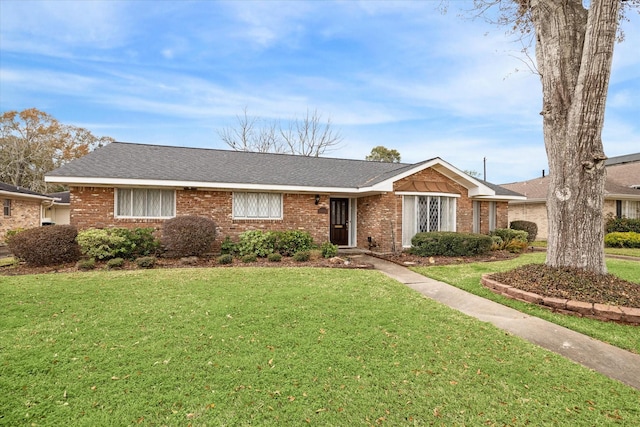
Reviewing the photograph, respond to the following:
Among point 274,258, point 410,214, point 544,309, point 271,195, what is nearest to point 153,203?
point 271,195

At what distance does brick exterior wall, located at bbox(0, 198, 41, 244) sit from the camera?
653 inches

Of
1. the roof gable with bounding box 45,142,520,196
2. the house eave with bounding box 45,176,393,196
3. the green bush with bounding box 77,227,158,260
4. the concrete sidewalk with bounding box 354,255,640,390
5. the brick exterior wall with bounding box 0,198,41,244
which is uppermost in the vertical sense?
the roof gable with bounding box 45,142,520,196

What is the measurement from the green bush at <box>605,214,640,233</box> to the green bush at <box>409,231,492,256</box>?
1233cm

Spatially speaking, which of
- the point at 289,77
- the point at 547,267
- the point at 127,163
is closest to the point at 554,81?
the point at 547,267

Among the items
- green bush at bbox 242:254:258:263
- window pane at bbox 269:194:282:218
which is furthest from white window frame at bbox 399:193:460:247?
green bush at bbox 242:254:258:263

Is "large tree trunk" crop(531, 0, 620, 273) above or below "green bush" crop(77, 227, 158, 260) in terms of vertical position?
above

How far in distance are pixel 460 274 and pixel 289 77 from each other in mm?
16646

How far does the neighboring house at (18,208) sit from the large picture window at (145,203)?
1010 centimetres

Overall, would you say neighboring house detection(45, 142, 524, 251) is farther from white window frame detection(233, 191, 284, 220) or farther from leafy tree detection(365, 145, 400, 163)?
leafy tree detection(365, 145, 400, 163)

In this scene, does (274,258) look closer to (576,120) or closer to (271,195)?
(271,195)

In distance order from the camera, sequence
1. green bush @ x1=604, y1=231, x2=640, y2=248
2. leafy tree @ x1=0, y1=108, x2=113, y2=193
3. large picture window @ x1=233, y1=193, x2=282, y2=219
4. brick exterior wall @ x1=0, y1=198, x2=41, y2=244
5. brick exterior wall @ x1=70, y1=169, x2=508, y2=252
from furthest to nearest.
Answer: leafy tree @ x1=0, y1=108, x2=113, y2=193 → brick exterior wall @ x1=0, y1=198, x2=41, y2=244 → green bush @ x1=604, y1=231, x2=640, y2=248 → large picture window @ x1=233, y1=193, x2=282, y2=219 → brick exterior wall @ x1=70, y1=169, x2=508, y2=252

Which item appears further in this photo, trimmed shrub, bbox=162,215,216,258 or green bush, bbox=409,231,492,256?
green bush, bbox=409,231,492,256

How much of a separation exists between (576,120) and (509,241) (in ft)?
27.3

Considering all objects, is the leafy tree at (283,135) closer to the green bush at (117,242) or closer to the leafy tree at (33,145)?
the leafy tree at (33,145)
